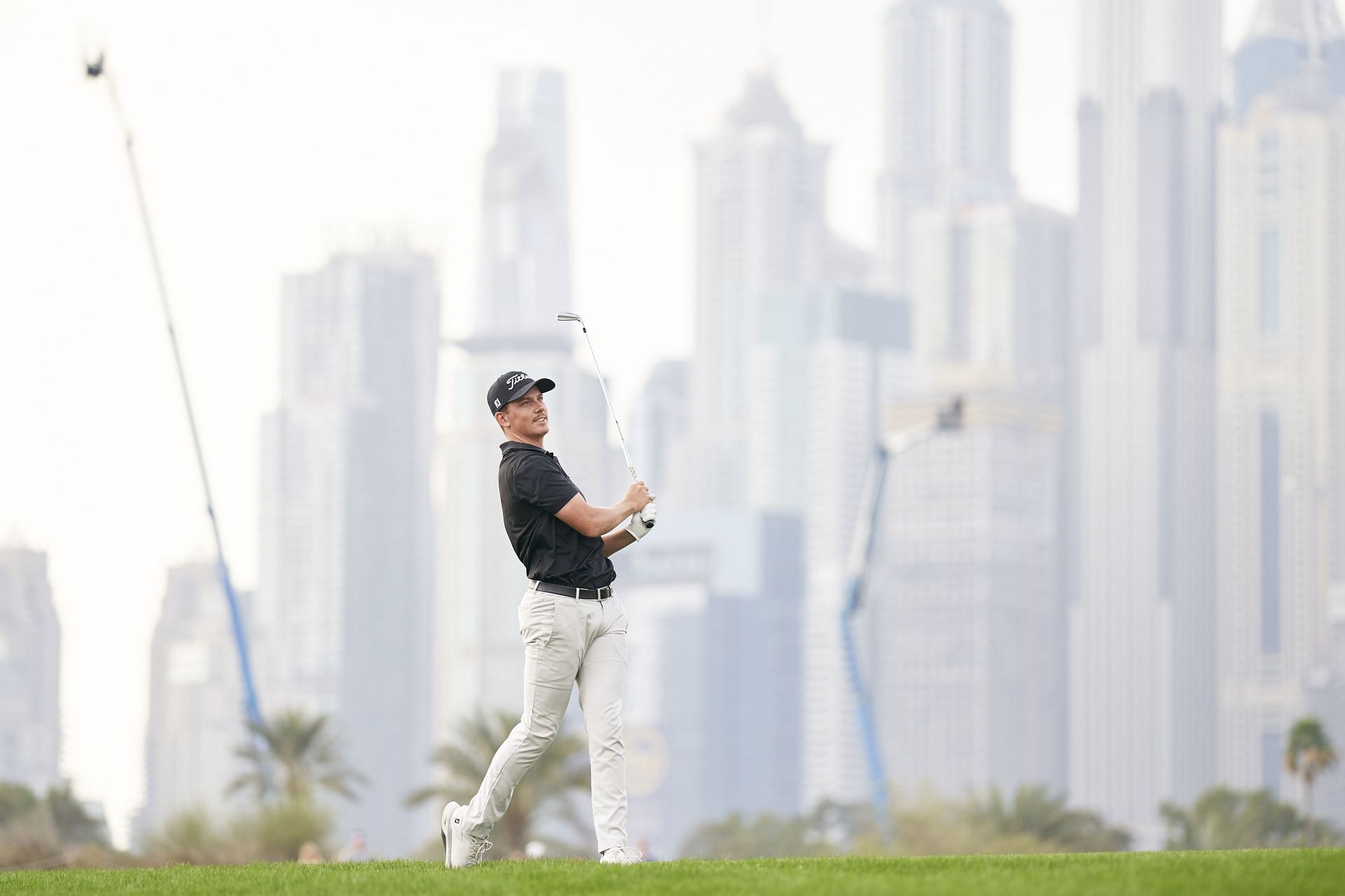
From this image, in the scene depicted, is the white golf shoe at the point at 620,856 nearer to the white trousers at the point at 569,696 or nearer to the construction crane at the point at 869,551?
the white trousers at the point at 569,696

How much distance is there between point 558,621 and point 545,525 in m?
0.55

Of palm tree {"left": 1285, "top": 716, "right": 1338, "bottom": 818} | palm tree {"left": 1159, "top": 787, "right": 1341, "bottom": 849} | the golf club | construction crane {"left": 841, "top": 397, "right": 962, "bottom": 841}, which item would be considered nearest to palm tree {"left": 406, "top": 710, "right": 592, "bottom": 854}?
construction crane {"left": 841, "top": 397, "right": 962, "bottom": 841}

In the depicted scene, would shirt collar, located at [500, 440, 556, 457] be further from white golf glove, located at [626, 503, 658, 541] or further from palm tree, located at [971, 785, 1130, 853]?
palm tree, located at [971, 785, 1130, 853]

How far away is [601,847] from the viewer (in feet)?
41.5

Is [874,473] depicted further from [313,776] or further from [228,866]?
[228,866]

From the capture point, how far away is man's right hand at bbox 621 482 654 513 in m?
12.5

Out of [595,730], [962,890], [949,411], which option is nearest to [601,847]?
[595,730]

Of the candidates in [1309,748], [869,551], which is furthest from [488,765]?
[1309,748]

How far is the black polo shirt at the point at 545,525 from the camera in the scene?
12648 mm

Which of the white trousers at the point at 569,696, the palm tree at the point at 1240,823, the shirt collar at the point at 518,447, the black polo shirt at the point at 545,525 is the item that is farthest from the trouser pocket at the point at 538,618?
the palm tree at the point at 1240,823

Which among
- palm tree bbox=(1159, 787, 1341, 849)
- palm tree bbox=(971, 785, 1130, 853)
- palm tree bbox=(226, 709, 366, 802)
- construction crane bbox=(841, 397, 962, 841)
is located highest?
construction crane bbox=(841, 397, 962, 841)

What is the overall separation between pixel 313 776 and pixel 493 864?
202ft

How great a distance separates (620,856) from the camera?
1256 centimetres

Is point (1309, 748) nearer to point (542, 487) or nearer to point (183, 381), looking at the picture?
point (183, 381)
